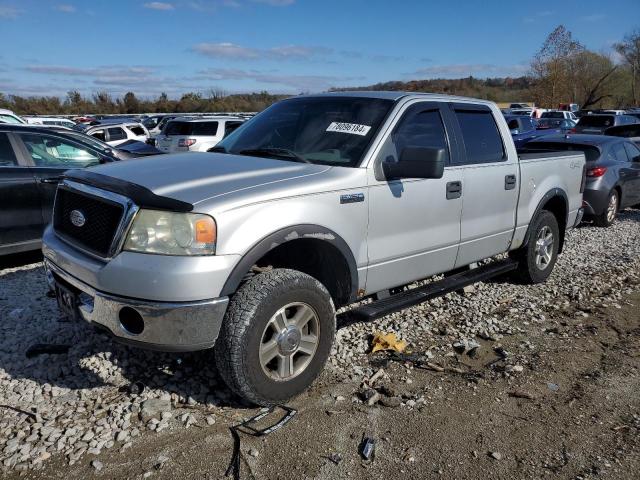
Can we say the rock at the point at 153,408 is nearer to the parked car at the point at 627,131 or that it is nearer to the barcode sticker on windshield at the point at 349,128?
the barcode sticker on windshield at the point at 349,128

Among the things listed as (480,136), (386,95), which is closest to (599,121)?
(480,136)

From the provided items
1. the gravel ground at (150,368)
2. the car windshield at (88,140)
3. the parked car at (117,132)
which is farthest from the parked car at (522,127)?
the car windshield at (88,140)

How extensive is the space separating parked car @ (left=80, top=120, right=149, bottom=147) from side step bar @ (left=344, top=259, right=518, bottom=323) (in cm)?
1670

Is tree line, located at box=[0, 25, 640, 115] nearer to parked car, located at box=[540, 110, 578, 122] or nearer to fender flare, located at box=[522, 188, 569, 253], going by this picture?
parked car, located at box=[540, 110, 578, 122]

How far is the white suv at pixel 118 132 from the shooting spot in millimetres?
19969

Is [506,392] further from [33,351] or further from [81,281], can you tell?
[33,351]

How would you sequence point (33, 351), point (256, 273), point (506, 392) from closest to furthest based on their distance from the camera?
point (256, 273), point (506, 392), point (33, 351)

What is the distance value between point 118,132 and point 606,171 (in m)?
17.1

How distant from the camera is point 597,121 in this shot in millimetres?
23984

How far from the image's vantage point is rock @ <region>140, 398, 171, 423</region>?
328 cm

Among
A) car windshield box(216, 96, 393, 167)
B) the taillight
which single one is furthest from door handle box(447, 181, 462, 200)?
the taillight

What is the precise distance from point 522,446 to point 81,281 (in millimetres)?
2658

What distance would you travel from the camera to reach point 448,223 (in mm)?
4414

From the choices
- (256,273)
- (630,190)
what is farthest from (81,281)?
(630,190)
